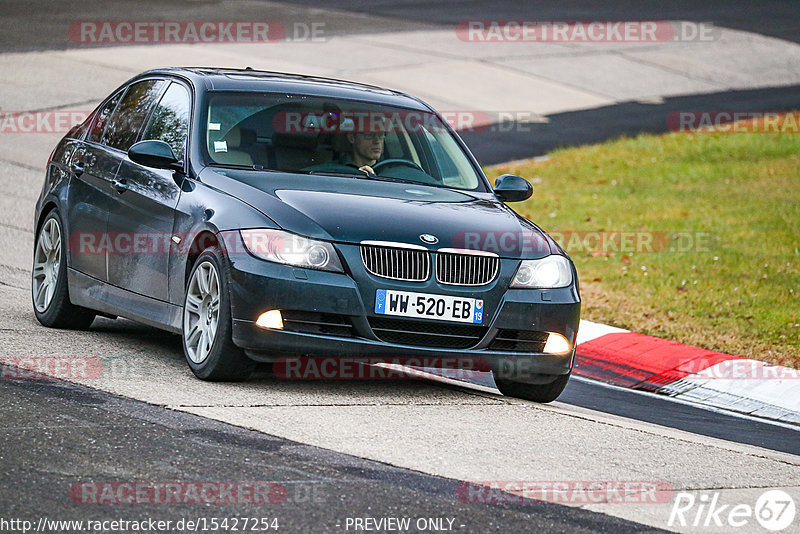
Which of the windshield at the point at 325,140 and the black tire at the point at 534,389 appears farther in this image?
the windshield at the point at 325,140

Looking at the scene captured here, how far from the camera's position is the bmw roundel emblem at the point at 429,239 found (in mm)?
7031

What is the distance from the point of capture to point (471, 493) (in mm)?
5418

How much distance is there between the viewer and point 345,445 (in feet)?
19.6

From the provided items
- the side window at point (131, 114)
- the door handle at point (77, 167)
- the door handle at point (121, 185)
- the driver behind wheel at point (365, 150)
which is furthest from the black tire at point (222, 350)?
the door handle at point (77, 167)

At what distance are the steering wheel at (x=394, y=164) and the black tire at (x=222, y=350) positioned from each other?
142 centimetres

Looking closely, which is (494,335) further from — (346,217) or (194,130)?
(194,130)

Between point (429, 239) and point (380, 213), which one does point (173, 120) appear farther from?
point (429, 239)

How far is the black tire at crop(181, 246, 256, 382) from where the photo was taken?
6934mm

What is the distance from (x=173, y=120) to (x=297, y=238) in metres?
1.77

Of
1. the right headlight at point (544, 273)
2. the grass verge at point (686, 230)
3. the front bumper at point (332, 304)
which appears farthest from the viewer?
the grass verge at point (686, 230)

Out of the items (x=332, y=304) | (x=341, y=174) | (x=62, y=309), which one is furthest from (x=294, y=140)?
(x=62, y=309)

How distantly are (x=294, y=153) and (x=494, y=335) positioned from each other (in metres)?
1.68

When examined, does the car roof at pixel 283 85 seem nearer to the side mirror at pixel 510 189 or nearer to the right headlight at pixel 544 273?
the side mirror at pixel 510 189

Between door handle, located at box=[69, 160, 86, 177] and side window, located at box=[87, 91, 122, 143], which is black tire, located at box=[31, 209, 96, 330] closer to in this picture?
door handle, located at box=[69, 160, 86, 177]
